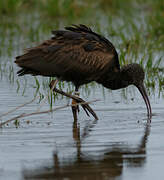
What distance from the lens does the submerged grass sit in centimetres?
1091

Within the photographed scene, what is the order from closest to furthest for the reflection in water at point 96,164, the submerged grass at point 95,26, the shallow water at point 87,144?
the reflection in water at point 96,164 < the shallow water at point 87,144 < the submerged grass at point 95,26

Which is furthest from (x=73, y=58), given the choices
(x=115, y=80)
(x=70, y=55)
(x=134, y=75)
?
(x=134, y=75)

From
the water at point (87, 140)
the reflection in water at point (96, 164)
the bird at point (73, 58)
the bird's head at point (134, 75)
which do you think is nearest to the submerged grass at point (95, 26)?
the water at point (87, 140)

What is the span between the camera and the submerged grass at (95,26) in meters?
10.9

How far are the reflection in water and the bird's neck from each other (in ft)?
6.69

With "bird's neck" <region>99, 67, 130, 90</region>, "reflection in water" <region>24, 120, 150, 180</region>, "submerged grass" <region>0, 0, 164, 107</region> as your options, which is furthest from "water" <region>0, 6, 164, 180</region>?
"submerged grass" <region>0, 0, 164, 107</region>

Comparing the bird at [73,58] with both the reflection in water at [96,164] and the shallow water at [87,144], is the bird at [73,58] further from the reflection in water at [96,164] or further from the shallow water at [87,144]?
the reflection in water at [96,164]

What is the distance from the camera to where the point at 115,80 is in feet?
29.4

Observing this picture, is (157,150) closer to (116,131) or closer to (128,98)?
(116,131)

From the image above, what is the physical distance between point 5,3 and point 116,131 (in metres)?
11.4

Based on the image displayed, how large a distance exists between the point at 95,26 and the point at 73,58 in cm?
637

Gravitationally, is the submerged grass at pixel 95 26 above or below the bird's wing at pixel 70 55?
above

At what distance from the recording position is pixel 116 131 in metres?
7.57

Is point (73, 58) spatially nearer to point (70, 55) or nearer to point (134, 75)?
point (70, 55)
